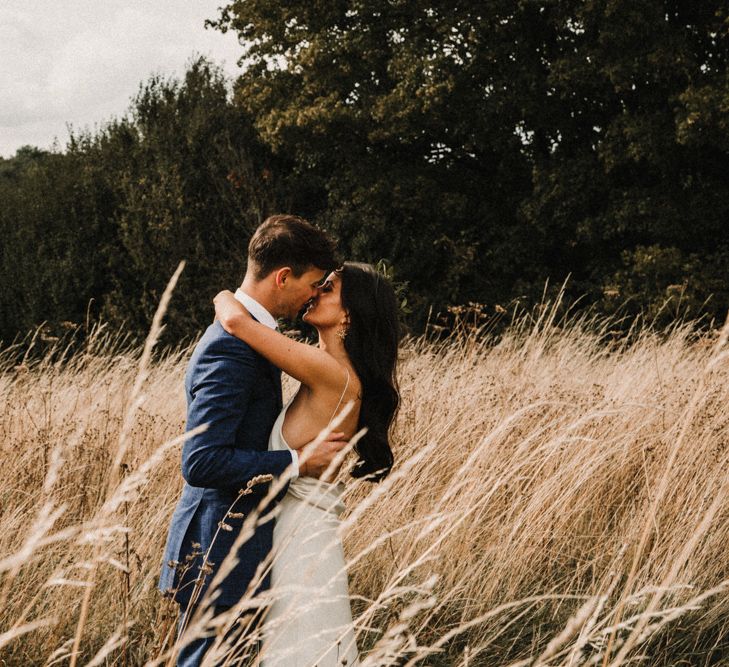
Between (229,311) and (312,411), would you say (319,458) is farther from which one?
(229,311)

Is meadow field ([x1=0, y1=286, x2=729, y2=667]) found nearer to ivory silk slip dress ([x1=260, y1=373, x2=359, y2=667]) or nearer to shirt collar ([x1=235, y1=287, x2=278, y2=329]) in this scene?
ivory silk slip dress ([x1=260, y1=373, x2=359, y2=667])

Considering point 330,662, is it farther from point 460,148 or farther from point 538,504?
point 460,148

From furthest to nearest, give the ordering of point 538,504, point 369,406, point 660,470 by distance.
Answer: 1. point 660,470
2. point 538,504
3. point 369,406

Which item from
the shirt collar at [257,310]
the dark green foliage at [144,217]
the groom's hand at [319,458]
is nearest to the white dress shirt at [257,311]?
the shirt collar at [257,310]

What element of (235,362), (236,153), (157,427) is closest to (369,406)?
(235,362)

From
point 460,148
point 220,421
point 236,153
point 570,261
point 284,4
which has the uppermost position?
point 284,4

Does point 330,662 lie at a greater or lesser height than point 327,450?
lesser

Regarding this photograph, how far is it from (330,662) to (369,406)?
83 centimetres

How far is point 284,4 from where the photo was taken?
1473 centimetres

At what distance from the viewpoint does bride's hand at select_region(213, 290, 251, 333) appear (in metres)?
2.22

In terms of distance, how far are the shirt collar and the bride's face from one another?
197mm

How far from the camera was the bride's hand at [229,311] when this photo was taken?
2217 millimetres

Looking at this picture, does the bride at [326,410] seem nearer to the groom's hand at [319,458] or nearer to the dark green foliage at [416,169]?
the groom's hand at [319,458]

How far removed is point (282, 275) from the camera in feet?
7.92
